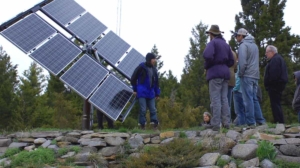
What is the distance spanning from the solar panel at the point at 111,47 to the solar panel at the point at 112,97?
94 cm

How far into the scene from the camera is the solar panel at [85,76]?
917 centimetres

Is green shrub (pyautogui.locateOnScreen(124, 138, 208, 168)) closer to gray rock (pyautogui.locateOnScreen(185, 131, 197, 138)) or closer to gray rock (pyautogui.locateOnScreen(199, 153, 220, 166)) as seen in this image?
gray rock (pyautogui.locateOnScreen(199, 153, 220, 166))

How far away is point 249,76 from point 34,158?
15.0ft

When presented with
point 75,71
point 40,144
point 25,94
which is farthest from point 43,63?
point 25,94

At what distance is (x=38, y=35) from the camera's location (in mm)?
9812

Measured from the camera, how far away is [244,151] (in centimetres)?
680

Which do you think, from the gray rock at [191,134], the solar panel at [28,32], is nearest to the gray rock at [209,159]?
the gray rock at [191,134]

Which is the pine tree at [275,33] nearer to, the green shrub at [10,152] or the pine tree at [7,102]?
the pine tree at [7,102]

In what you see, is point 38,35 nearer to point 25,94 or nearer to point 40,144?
point 40,144

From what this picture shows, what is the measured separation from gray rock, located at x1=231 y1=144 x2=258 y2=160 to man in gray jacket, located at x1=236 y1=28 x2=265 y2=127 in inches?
63.2

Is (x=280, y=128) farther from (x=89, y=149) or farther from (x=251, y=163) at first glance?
(x=89, y=149)

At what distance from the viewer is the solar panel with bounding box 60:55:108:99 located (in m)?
9.17

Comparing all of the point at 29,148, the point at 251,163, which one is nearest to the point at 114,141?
the point at 29,148

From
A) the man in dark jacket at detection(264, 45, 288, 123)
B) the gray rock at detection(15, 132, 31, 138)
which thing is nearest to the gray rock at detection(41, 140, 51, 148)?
the gray rock at detection(15, 132, 31, 138)
